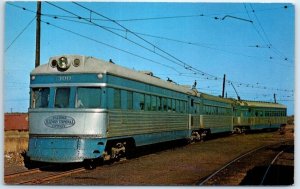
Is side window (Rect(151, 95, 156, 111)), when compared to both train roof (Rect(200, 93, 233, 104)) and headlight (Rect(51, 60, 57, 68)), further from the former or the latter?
train roof (Rect(200, 93, 233, 104))

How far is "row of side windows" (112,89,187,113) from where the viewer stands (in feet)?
Result: 36.3

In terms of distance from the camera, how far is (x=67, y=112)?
1031 centimetres

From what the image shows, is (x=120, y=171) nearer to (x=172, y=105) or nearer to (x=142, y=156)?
(x=142, y=156)

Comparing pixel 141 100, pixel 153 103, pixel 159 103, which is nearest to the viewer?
pixel 141 100

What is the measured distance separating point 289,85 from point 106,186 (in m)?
4.82

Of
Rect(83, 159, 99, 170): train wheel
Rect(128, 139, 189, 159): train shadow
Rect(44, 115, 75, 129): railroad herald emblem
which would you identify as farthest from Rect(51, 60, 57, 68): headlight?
Rect(128, 139, 189, 159): train shadow

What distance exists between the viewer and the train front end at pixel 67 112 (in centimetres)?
1017

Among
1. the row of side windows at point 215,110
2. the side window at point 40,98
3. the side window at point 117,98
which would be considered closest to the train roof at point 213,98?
the row of side windows at point 215,110

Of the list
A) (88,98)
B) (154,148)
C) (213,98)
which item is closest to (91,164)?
Result: (88,98)

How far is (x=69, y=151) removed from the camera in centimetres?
1012

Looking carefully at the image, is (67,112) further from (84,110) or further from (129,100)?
(129,100)

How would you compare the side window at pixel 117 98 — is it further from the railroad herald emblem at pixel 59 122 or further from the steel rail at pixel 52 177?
the steel rail at pixel 52 177

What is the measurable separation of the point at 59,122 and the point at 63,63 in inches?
57.1

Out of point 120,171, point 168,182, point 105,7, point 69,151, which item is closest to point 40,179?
point 69,151
